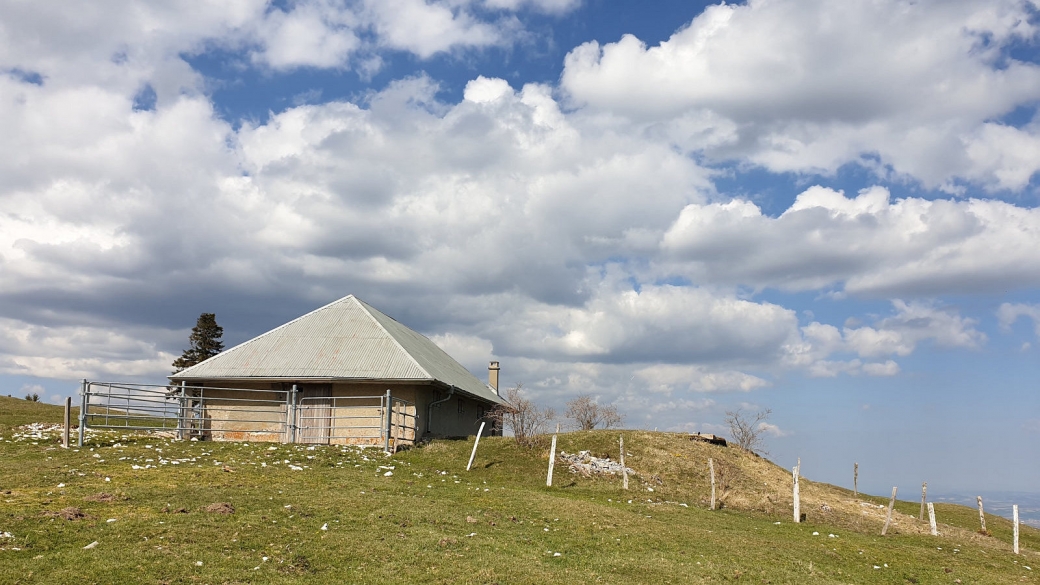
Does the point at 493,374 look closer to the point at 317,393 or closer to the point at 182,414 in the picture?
the point at 317,393

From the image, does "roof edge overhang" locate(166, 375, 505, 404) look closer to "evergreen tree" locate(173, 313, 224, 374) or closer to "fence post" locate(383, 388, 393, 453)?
"fence post" locate(383, 388, 393, 453)

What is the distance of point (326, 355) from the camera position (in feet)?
109

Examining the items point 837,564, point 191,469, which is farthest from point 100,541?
point 837,564

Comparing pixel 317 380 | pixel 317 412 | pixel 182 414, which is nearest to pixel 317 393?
pixel 317 412

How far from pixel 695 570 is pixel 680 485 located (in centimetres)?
1505

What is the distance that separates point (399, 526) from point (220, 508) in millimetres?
3783

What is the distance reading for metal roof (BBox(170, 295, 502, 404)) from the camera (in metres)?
31.1

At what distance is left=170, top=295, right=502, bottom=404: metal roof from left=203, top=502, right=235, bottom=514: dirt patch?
14.7 meters

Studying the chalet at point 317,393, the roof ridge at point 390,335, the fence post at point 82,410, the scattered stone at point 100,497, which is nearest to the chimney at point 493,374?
the roof ridge at point 390,335

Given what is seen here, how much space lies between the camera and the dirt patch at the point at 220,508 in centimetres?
1495

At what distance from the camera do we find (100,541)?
40.5 ft

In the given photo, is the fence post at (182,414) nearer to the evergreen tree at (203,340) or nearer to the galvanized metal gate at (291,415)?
the galvanized metal gate at (291,415)

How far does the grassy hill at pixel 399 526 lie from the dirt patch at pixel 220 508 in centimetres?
6

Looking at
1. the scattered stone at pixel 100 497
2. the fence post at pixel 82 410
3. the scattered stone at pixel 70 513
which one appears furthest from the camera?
the fence post at pixel 82 410
